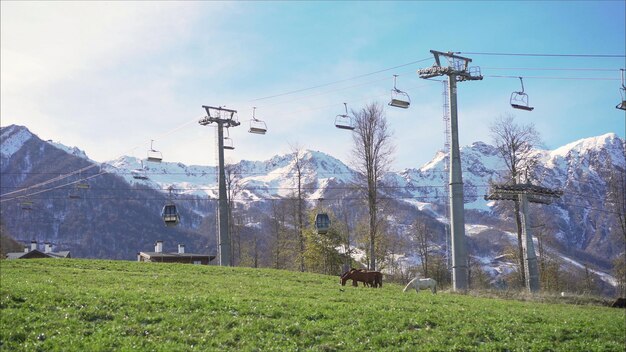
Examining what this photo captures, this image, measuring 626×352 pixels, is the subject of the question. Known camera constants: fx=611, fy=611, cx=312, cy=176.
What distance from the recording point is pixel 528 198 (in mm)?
51406

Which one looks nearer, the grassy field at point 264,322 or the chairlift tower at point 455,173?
the grassy field at point 264,322

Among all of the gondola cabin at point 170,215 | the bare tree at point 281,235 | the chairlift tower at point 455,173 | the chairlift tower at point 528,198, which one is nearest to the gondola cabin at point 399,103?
the chairlift tower at point 455,173

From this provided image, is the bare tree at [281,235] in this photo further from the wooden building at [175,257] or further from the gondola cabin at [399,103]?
the gondola cabin at [399,103]

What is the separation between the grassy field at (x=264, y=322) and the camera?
61.0ft

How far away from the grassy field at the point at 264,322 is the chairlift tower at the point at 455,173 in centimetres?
1215

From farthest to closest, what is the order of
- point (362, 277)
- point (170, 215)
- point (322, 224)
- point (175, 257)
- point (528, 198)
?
point (175, 257) < point (170, 215) < point (322, 224) < point (528, 198) < point (362, 277)

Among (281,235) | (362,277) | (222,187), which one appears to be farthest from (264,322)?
(281,235)

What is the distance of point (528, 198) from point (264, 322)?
36750 mm

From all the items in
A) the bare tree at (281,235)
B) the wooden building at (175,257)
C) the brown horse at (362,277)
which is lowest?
the wooden building at (175,257)

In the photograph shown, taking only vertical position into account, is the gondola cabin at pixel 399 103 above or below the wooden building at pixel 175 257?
above

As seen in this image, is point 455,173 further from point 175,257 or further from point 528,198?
point 175,257

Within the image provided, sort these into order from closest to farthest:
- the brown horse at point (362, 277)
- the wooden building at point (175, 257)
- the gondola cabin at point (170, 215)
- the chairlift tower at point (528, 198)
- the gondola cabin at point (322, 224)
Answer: the brown horse at point (362, 277) < the chairlift tower at point (528, 198) < the gondola cabin at point (322, 224) < the gondola cabin at point (170, 215) < the wooden building at point (175, 257)

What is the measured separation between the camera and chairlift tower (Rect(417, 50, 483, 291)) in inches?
1601

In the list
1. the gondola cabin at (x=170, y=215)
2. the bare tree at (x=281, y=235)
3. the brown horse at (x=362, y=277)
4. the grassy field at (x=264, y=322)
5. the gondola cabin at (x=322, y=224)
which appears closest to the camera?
the grassy field at (x=264, y=322)
